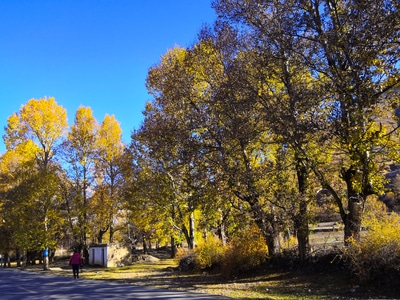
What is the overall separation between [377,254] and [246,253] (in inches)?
325

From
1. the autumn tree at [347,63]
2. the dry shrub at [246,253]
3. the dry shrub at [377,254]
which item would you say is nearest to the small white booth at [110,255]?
the dry shrub at [246,253]

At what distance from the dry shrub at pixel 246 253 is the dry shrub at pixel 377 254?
6.51 m

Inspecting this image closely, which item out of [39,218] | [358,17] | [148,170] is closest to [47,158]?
[39,218]

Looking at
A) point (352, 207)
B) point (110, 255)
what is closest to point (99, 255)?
point (110, 255)

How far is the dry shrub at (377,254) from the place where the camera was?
12.2 meters

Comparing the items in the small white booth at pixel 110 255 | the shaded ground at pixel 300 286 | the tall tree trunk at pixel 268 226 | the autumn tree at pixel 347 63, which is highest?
the autumn tree at pixel 347 63

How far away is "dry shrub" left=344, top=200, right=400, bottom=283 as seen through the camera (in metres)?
12.2

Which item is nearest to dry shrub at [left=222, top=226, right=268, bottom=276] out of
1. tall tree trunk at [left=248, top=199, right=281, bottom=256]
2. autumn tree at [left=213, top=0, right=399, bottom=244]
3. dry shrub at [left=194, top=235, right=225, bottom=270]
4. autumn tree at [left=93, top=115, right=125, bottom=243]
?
tall tree trunk at [left=248, top=199, right=281, bottom=256]

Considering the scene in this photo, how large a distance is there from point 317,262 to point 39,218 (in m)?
28.9

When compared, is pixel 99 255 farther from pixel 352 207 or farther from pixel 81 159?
pixel 352 207

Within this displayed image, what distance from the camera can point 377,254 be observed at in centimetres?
1260

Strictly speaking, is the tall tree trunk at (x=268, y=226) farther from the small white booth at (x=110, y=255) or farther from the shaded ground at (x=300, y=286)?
the small white booth at (x=110, y=255)

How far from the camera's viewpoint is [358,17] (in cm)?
1068

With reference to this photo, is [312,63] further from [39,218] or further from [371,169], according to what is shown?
[39,218]
